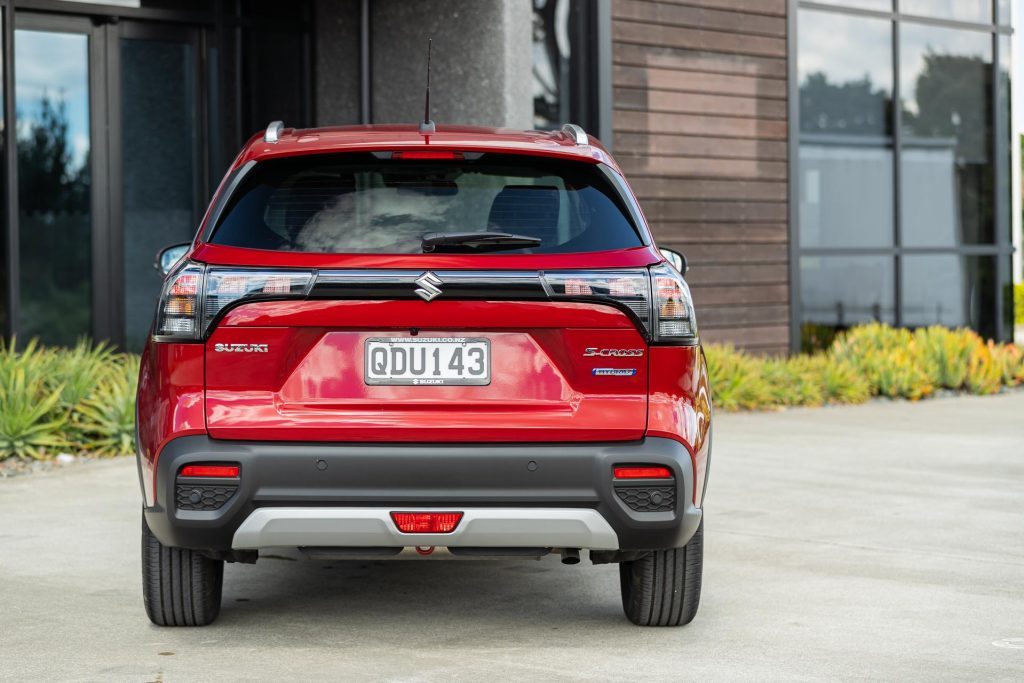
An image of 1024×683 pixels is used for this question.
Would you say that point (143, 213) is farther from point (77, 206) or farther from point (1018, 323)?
point (1018, 323)

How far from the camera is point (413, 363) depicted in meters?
4.40

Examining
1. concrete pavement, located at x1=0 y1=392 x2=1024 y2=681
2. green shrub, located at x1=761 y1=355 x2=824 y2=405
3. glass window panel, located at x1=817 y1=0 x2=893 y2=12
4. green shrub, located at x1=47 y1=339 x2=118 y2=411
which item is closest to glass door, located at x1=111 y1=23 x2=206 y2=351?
green shrub, located at x1=47 y1=339 x2=118 y2=411

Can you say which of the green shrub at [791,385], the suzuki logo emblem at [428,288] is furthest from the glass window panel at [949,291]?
the suzuki logo emblem at [428,288]

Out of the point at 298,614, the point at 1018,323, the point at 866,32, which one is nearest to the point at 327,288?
the point at 298,614

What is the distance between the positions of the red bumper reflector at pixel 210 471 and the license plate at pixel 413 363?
1.53 ft

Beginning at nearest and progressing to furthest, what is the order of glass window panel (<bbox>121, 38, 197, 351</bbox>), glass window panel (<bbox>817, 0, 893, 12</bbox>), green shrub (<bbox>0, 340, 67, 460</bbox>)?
green shrub (<bbox>0, 340, 67, 460</bbox>) → glass window panel (<bbox>121, 38, 197, 351</bbox>) → glass window panel (<bbox>817, 0, 893, 12</bbox>)

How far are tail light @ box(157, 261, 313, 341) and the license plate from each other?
28cm

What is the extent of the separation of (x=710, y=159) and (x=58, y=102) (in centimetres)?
606

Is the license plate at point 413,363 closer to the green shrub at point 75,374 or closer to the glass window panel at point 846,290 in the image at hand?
the green shrub at point 75,374

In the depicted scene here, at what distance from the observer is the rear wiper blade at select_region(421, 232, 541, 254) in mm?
4488

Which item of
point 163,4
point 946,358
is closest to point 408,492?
point 163,4

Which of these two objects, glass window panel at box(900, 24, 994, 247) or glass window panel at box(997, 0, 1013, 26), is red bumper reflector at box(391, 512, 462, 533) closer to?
glass window panel at box(900, 24, 994, 247)

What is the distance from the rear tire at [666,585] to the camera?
4926mm

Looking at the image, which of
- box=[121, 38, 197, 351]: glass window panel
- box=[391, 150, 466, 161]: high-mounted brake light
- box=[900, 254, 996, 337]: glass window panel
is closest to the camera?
box=[391, 150, 466, 161]: high-mounted brake light
